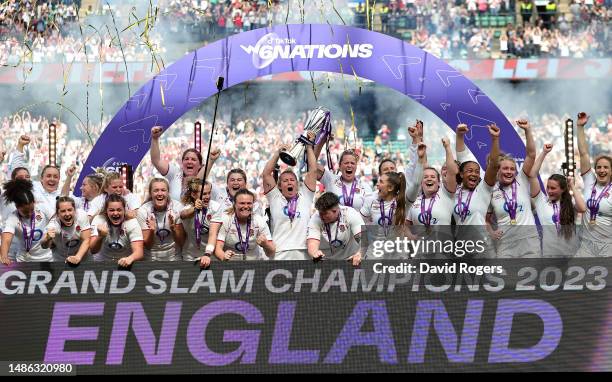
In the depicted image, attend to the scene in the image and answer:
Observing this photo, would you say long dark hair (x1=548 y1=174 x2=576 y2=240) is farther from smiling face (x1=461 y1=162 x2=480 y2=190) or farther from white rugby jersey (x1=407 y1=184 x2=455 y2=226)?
white rugby jersey (x1=407 y1=184 x2=455 y2=226)

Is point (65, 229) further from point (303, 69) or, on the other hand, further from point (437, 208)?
point (303, 69)

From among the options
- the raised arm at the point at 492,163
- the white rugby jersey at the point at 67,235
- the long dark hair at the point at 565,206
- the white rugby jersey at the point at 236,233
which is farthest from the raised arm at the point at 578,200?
the white rugby jersey at the point at 67,235

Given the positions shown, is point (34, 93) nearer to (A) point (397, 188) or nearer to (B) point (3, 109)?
(B) point (3, 109)

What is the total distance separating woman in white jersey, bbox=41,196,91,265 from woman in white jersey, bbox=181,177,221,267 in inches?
28.1

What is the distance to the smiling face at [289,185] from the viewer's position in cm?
829

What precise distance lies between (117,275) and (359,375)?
1.67 metres

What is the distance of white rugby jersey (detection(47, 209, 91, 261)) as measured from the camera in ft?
26.1

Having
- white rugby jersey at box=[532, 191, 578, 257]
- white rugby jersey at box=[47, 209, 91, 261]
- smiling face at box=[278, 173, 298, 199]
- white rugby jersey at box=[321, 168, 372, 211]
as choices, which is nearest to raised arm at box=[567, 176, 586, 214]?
white rugby jersey at box=[532, 191, 578, 257]

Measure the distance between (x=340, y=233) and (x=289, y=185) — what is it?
0.71 meters

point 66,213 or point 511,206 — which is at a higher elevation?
point 511,206

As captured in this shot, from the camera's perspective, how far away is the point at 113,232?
7750 millimetres

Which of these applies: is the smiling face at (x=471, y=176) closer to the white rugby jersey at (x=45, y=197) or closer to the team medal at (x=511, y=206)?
the team medal at (x=511, y=206)

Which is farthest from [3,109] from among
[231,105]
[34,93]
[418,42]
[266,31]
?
[266,31]

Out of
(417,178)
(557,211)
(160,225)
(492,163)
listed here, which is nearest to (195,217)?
(160,225)
